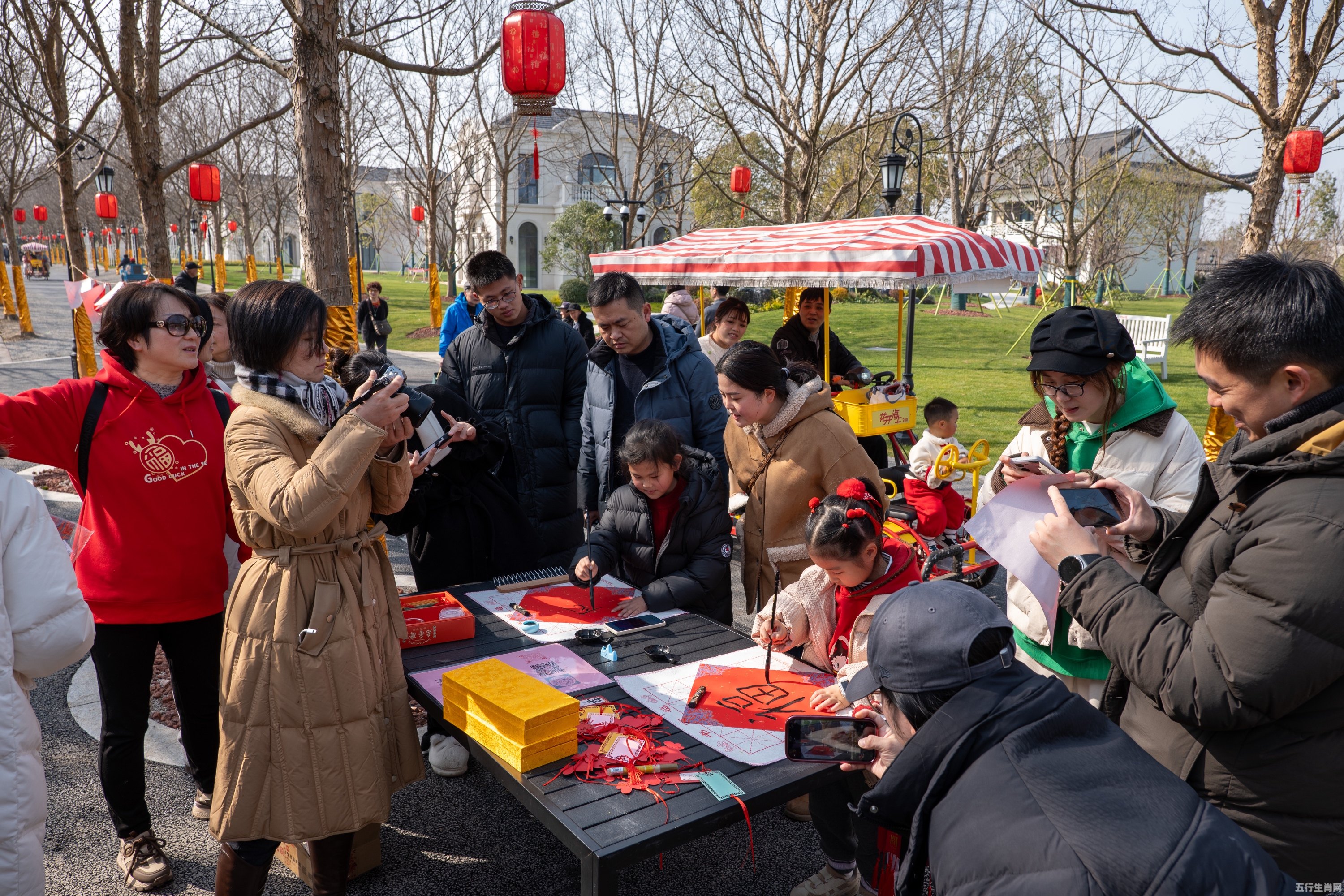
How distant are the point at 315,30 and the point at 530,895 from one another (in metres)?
4.38

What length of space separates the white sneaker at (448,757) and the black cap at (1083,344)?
8.91ft

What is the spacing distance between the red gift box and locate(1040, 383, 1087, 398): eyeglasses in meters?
2.04

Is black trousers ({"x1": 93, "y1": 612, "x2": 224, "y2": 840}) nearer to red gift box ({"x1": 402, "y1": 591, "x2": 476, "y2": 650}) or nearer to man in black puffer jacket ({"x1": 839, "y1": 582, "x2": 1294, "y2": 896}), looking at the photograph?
red gift box ({"x1": 402, "y1": 591, "x2": 476, "y2": 650})

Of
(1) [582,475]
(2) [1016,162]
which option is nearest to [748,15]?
(1) [582,475]

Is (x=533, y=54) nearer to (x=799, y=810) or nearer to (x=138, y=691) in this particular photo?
(x=138, y=691)

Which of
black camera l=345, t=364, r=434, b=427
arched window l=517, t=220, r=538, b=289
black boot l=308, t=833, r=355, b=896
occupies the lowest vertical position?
black boot l=308, t=833, r=355, b=896

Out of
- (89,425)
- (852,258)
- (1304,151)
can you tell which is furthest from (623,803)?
(1304,151)

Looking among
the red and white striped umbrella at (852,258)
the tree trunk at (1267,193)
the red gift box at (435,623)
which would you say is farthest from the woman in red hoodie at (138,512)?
the tree trunk at (1267,193)

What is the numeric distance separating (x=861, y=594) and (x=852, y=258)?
15.3 feet

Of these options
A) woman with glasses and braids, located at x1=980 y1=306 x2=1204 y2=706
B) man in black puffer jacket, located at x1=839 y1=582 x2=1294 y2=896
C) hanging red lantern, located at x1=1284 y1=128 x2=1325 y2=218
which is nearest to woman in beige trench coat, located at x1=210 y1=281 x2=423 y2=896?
man in black puffer jacket, located at x1=839 y1=582 x2=1294 y2=896

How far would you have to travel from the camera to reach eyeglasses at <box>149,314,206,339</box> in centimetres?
271

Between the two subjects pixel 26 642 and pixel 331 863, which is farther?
pixel 331 863

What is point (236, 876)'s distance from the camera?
2.36 m

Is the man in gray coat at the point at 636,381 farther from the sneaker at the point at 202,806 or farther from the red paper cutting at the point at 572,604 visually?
the sneaker at the point at 202,806
